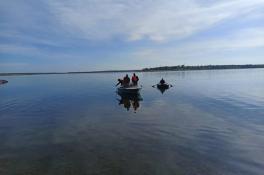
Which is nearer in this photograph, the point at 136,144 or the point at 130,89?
the point at 136,144

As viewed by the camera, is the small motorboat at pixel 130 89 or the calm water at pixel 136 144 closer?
the calm water at pixel 136 144

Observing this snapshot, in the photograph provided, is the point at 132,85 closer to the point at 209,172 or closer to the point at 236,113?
the point at 236,113

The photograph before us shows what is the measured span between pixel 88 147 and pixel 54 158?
2.32m

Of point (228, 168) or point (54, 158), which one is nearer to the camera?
point (228, 168)

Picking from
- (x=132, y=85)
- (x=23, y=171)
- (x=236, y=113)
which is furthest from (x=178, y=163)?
(x=132, y=85)

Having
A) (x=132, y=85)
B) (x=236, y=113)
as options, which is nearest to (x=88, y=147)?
(x=236, y=113)

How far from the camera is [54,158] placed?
1430 centimetres

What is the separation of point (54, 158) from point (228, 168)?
327 inches

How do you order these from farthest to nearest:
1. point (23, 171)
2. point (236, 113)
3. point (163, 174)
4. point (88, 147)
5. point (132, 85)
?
1. point (132, 85)
2. point (236, 113)
3. point (88, 147)
4. point (23, 171)
5. point (163, 174)

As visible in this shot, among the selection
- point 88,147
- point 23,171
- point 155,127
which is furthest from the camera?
point 155,127

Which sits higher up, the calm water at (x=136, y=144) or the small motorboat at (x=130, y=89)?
the small motorboat at (x=130, y=89)

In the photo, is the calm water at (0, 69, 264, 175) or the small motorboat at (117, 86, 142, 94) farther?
the small motorboat at (117, 86, 142, 94)

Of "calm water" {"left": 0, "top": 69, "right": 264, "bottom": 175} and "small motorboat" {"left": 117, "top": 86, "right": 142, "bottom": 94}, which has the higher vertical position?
"small motorboat" {"left": 117, "top": 86, "right": 142, "bottom": 94}

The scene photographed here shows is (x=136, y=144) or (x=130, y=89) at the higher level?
(x=130, y=89)
